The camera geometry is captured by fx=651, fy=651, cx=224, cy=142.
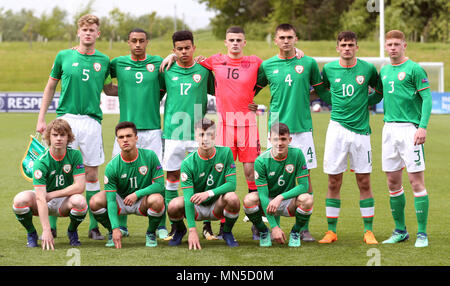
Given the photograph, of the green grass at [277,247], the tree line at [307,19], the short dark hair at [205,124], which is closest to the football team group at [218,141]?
the short dark hair at [205,124]

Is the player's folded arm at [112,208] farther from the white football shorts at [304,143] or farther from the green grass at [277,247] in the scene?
the white football shorts at [304,143]

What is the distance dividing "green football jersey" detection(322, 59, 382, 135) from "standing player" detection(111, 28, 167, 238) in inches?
65.4

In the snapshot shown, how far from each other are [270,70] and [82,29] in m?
1.78

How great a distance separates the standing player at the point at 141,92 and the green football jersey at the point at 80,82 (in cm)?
22

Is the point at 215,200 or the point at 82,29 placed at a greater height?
the point at 82,29

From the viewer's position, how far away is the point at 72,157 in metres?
5.62

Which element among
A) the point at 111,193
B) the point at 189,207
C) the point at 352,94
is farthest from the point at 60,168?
the point at 352,94

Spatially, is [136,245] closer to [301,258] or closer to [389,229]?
[301,258]

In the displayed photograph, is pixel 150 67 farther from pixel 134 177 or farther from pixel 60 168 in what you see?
pixel 60 168

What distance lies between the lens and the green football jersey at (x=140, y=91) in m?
6.12

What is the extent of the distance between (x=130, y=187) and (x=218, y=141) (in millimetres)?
1115

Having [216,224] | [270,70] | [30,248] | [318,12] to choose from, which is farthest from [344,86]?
[318,12]

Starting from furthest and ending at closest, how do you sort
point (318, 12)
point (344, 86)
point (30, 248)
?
point (318, 12), point (344, 86), point (30, 248)

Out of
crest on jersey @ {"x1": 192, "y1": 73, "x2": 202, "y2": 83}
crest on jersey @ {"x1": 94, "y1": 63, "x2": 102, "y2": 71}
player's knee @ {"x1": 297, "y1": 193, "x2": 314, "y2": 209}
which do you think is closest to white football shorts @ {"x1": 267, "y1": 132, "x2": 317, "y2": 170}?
player's knee @ {"x1": 297, "y1": 193, "x2": 314, "y2": 209}
